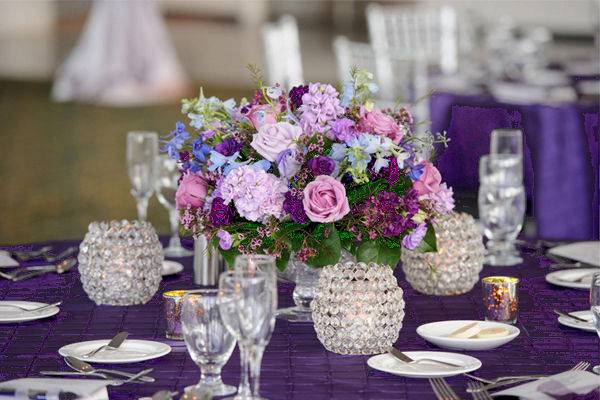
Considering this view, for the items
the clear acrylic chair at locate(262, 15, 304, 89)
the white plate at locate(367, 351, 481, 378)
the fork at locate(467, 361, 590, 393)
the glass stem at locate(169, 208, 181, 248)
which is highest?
the clear acrylic chair at locate(262, 15, 304, 89)

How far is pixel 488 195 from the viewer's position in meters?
2.74

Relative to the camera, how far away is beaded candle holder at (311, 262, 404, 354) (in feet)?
6.21

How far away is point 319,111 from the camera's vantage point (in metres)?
2.00

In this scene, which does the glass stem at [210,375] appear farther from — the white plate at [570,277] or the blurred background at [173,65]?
the blurred background at [173,65]

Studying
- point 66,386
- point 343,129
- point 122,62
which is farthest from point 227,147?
point 122,62

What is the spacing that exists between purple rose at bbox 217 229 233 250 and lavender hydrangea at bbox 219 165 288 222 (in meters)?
0.05

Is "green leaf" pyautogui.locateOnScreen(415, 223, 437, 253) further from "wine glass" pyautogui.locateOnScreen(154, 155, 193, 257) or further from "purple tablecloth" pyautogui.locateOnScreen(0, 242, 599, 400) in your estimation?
"wine glass" pyautogui.locateOnScreen(154, 155, 193, 257)

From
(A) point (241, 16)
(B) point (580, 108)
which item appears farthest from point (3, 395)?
(A) point (241, 16)

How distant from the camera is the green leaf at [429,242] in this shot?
82.6 inches

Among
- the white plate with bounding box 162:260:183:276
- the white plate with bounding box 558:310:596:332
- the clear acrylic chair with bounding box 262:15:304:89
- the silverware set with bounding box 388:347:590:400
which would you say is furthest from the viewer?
the clear acrylic chair with bounding box 262:15:304:89

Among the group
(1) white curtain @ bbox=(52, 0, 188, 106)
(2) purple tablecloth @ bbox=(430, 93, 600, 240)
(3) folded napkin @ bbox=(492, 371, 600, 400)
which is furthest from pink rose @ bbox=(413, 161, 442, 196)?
(1) white curtain @ bbox=(52, 0, 188, 106)

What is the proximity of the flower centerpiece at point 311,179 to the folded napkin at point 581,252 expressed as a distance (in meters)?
0.67

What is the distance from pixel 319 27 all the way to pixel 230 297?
1550 centimetres

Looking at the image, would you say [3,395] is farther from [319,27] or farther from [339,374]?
[319,27]
